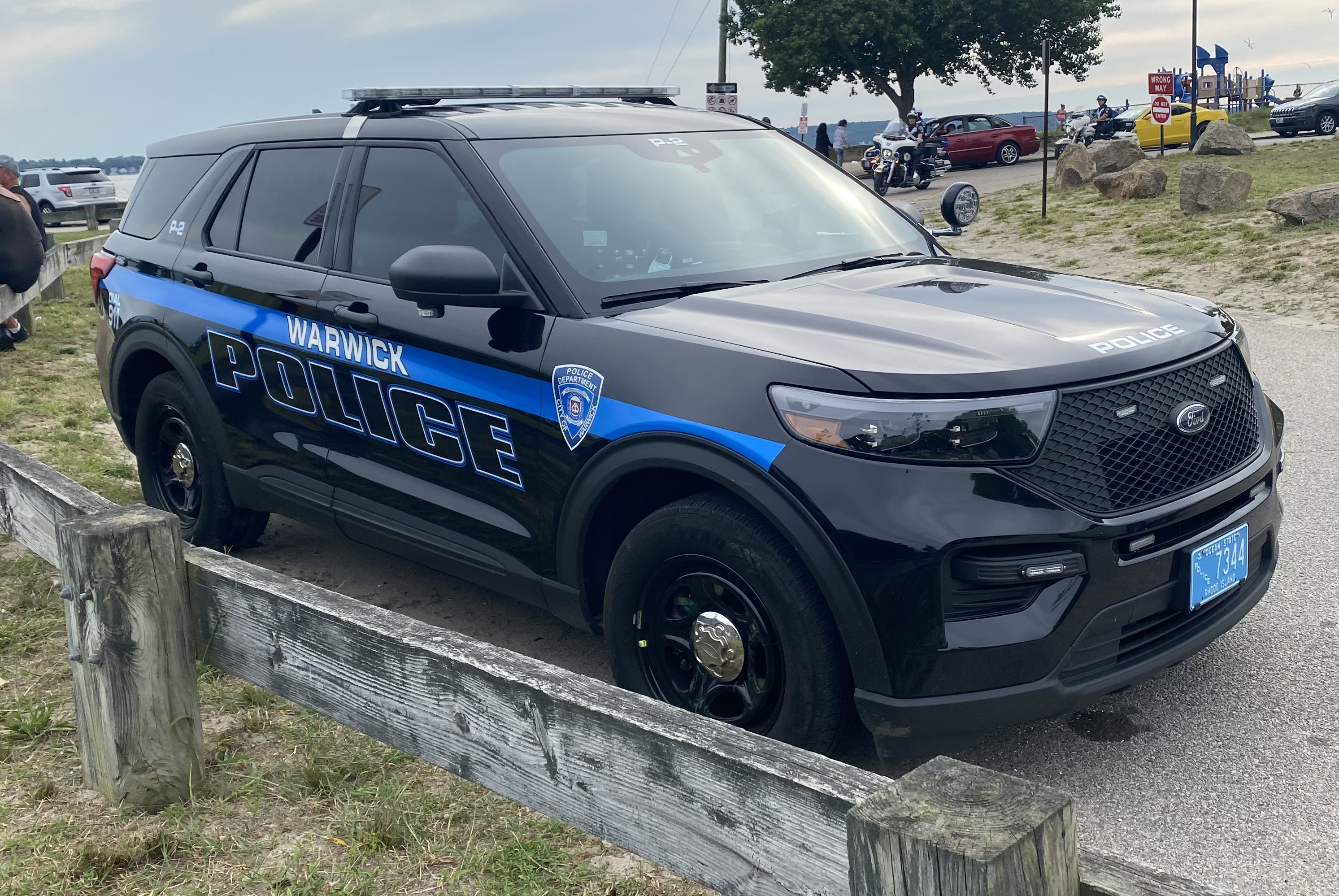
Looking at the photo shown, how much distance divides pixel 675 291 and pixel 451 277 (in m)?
0.66

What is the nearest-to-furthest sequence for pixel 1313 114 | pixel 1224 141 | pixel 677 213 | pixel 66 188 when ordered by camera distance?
pixel 677 213 < pixel 1224 141 < pixel 1313 114 < pixel 66 188

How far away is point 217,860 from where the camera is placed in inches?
112

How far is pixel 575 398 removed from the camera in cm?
340

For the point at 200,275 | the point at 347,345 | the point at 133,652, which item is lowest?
the point at 133,652

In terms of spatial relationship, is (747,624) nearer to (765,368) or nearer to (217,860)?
(765,368)

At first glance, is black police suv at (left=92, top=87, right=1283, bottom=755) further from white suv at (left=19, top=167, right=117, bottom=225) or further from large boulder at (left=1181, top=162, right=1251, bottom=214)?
white suv at (left=19, top=167, right=117, bottom=225)

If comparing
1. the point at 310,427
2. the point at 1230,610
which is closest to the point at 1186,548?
the point at 1230,610

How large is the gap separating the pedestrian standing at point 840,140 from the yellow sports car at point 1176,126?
809 centimetres

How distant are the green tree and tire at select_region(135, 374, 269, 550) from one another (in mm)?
40094

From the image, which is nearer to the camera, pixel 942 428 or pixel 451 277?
pixel 942 428

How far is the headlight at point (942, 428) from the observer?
2801 mm

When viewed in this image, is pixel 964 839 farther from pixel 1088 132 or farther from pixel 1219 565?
pixel 1088 132

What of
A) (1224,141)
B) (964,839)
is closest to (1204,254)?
(964,839)

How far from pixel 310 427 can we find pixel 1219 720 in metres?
→ 3.04
